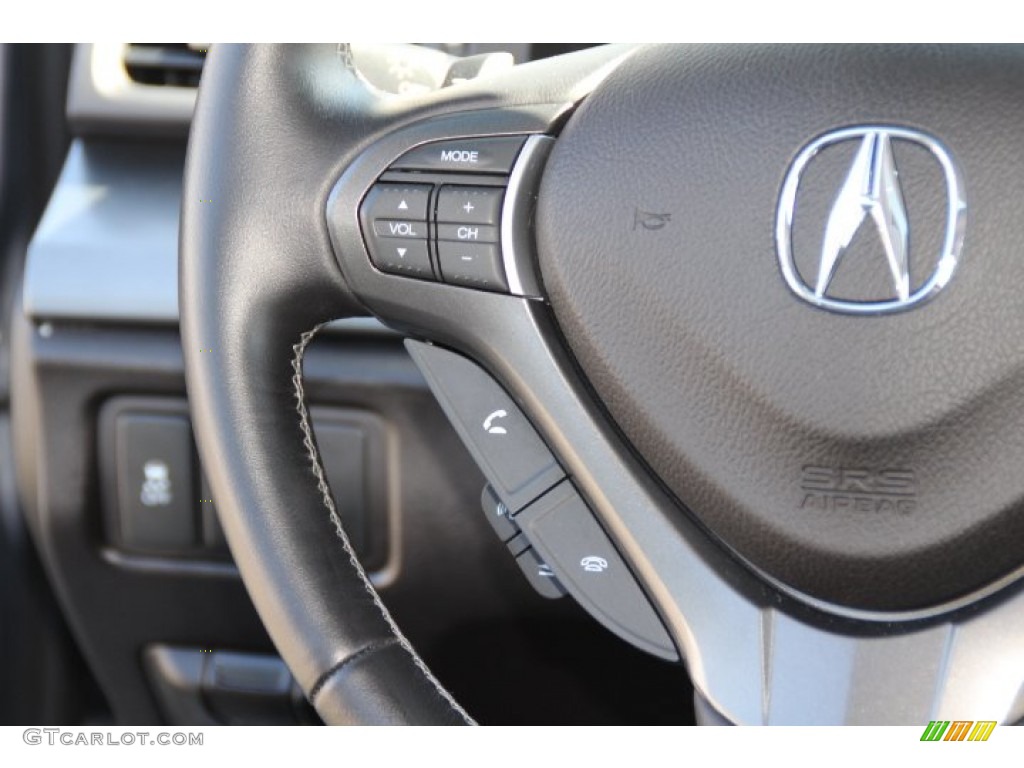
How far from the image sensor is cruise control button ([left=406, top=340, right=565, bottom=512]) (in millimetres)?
884

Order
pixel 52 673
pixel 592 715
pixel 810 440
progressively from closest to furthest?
pixel 810 440
pixel 592 715
pixel 52 673

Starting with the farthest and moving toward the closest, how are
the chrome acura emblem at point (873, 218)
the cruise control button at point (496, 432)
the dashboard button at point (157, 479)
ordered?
the dashboard button at point (157, 479) < the cruise control button at point (496, 432) < the chrome acura emblem at point (873, 218)

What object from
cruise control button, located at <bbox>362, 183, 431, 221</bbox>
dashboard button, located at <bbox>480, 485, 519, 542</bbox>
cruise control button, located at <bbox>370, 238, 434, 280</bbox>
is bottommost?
dashboard button, located at <bbox>480, 485, 519, 542</bbox>

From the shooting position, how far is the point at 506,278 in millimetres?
859

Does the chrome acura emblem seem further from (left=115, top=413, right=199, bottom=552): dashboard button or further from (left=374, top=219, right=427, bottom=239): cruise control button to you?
(left=115, top=413, right=199, bottom=552): dashboard button

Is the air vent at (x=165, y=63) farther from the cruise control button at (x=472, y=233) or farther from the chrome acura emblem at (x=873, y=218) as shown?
the chrome acura emblem at (x=873, y=218)

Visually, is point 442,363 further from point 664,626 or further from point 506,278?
point 664,626

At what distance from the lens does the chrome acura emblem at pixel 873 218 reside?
78 cm

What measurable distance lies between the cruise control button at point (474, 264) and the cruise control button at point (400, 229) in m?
0.02

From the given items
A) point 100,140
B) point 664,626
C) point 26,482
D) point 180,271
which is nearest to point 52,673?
point 26,482

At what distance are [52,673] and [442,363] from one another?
803 mm

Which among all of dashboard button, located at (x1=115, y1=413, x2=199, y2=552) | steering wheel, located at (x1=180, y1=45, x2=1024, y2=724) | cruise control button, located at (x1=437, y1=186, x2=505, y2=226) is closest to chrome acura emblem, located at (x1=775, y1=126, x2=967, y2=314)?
steering wheel, located at (x1=180, y1=45, x2=1024, y2=724)

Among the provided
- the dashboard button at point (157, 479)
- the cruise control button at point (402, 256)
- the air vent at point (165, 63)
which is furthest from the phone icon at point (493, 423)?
the air vent at point (165, 63)
